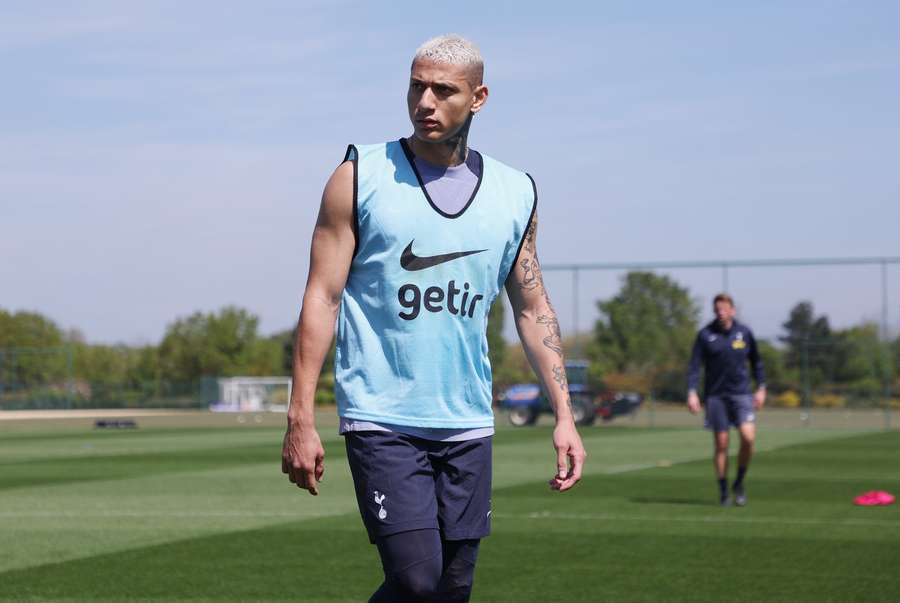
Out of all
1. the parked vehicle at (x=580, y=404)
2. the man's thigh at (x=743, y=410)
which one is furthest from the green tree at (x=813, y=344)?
the man's thigh at (x=743, y=410)

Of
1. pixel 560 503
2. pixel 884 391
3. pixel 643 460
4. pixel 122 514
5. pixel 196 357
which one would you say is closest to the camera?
pixel 122 514

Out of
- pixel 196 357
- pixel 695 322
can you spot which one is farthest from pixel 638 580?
pixel 196 357

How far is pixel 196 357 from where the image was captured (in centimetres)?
10312

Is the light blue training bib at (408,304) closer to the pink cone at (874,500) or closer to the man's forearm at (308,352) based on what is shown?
the man's forearm at (308,352)

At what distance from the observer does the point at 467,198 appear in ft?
15.9

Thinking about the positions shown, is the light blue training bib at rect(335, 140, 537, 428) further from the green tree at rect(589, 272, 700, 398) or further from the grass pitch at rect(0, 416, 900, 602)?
the green tree at rect(589, 272, 700, 398)

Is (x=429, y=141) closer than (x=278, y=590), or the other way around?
(x=429, y=141)

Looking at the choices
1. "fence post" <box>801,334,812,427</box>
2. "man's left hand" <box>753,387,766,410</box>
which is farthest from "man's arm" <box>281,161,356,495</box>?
"fence post" <box>801,334,812,427</box>

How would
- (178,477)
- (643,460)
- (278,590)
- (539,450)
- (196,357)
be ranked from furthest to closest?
(196,357), (539,450), (643,460), (178,477), (278,590)

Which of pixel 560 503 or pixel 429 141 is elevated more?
pixel 429 141

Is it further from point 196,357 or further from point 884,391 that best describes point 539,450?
point 196,357

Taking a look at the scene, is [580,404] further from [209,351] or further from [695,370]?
[209,351]

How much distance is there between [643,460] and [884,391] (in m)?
20.9

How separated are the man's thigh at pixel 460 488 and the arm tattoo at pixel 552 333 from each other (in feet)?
1.79
